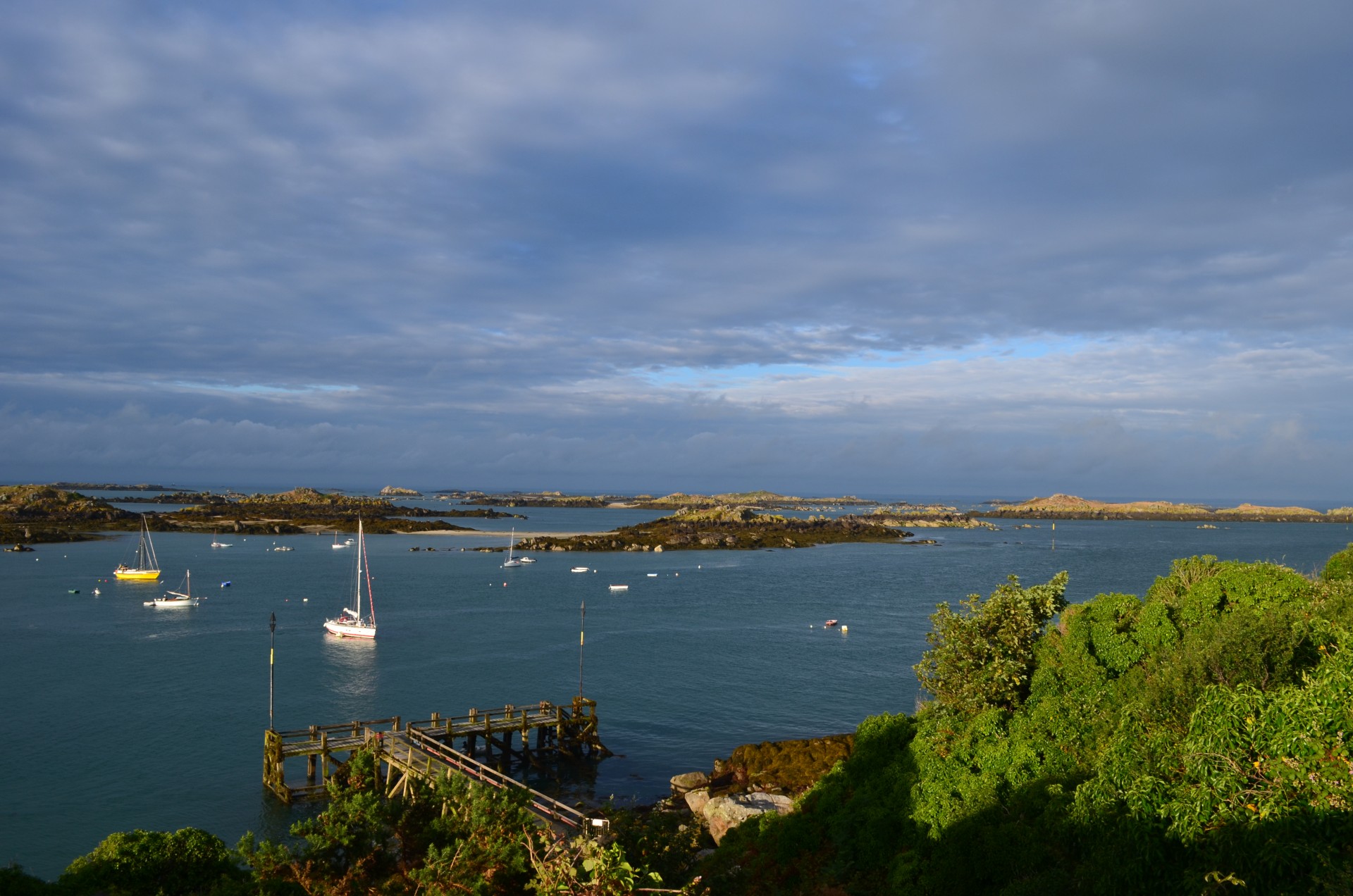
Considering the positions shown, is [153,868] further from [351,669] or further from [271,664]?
[351,669]

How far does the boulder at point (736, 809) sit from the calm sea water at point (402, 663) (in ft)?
18.4

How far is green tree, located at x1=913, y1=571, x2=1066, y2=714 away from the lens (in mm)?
23000

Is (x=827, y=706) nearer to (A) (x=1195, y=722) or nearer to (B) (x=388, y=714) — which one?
(B) (x=388, y=714)

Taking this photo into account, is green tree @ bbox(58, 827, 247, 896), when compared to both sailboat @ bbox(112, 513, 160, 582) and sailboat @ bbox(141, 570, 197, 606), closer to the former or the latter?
sailboat @ bbox(141, 570, 197, 606)

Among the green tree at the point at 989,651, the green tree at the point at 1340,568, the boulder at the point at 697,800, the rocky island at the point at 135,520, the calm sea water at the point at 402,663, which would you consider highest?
the green tree at the point at 1340,568

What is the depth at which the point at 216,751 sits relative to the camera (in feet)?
112

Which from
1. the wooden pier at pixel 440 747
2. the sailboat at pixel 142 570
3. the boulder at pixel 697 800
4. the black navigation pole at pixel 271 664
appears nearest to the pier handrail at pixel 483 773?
the wooden pier at pixel 440 747

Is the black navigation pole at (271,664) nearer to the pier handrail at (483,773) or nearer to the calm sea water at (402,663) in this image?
the calm sea water at (402,663)

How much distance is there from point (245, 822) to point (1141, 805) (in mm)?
26945

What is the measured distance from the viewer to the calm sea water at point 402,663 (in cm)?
3114

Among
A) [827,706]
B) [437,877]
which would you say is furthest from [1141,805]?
[827,706]

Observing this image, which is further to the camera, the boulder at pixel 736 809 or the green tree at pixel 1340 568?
the green tree at pixel 1340 568

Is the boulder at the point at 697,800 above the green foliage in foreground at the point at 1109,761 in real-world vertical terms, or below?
below

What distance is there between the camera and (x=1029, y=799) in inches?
693
